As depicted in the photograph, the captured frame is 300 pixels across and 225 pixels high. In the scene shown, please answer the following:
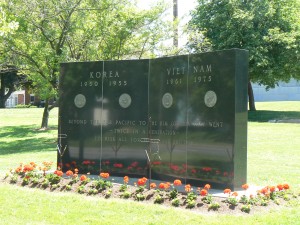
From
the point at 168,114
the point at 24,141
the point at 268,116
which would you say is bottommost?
the point at 24,141

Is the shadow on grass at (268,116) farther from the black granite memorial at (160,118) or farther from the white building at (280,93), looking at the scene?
the white building at (280,93)

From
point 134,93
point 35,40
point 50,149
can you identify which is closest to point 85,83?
point 134,93

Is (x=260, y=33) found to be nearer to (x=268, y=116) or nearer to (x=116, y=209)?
(x=268, y=116)

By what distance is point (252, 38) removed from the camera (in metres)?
33.5

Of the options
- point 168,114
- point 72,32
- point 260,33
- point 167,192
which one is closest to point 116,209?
point 167,192

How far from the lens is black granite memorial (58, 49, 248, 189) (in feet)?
29.6

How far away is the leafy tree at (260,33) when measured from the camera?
33.4m

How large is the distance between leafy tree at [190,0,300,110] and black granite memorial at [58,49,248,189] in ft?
74.0

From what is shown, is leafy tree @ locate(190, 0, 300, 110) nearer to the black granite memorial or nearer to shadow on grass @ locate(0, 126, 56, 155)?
shadow on grass @ locate(0, 126, 56, 155)

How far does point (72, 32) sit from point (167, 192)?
491 inches

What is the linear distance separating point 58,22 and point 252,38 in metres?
18.8

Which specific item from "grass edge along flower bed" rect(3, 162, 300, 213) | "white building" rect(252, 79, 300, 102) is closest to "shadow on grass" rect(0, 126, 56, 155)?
"grass edge along flower bed" rect(3, 162, 300, 213)

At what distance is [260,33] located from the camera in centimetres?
3494

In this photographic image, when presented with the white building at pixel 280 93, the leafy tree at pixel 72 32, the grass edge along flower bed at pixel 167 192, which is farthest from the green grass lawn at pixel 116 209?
the white building at pixel 280 93
